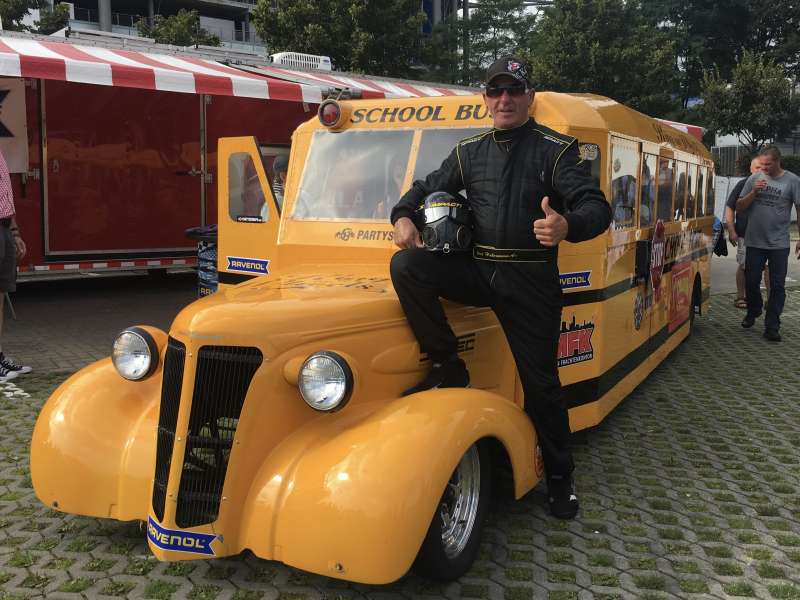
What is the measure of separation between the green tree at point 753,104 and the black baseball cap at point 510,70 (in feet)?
102

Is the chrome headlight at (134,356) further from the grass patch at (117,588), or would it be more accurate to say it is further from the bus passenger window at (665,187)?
the bus passenger window at (665,187)

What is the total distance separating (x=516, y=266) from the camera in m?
3.63

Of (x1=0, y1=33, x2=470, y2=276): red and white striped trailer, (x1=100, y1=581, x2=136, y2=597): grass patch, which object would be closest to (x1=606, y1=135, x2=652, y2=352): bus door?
(x1=100, y1=581, x2=136, y2=597): grass patch

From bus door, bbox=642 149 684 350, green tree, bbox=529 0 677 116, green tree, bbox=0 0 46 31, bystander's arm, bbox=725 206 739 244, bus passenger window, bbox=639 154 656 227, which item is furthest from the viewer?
green tree, bbox=529 0 677 116

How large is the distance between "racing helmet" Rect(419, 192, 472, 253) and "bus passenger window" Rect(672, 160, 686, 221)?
3.60 metres

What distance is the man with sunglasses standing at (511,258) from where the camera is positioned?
3.59 m

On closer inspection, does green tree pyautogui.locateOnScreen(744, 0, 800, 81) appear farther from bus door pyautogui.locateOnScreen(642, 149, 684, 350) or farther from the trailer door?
bus door pyautogui.locateOnScreen(642, 149, 684, 350)

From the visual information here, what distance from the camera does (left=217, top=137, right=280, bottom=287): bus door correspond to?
17.4ft

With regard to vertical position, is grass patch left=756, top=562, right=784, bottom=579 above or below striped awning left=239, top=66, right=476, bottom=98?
below

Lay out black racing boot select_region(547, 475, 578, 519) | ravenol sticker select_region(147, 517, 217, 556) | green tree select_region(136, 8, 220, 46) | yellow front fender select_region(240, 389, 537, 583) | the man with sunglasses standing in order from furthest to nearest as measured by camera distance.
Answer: green tree select_region(136, 8, 220, 46), black racing boot select_region(547, 475, 578, 519), the man with sunglasses standing, ravenol sticker select_region(147, 517, 217, 556), yellow front fender select_region(240, 389, 537, 583)

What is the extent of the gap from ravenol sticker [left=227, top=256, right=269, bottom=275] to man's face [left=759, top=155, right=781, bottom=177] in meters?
6.08

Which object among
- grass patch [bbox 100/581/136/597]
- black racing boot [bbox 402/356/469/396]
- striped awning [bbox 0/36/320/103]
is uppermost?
striped awning [bbox 0/36/320/103]

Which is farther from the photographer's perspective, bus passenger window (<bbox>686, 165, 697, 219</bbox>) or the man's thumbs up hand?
bus passenger window (<bbox>686, 165, 697, 219</bbox>)

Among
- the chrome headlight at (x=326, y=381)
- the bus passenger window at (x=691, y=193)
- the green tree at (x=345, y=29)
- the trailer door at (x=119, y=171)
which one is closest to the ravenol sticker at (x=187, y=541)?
the chrome headlight at (x=326, y=381)
